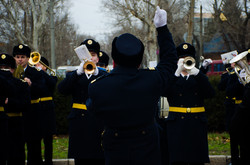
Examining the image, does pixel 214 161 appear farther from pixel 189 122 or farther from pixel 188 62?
pixel 188 62

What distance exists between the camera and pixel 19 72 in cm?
625

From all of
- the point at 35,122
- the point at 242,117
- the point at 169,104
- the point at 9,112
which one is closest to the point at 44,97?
the point at 35,122

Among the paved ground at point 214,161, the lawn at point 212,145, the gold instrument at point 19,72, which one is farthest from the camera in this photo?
the lawn at point 212,145

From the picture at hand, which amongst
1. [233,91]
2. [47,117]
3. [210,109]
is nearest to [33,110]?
[47,117]

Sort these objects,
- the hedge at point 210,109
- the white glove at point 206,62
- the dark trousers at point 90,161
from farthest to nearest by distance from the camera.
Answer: the hedge at point 210,109 → the white glove at point 206,62 → the dark trousers at point 90,161

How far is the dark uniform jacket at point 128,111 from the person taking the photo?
327cm

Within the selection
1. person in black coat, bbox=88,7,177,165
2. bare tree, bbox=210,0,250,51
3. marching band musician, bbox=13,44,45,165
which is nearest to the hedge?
marching band musician, bbox=13,44,45,165

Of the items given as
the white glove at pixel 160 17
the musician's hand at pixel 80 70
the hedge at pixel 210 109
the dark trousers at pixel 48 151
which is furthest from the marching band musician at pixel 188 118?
the hedge at pixel 210 109

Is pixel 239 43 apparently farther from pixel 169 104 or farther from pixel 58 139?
pixel 169 104

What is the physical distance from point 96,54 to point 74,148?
1590mm

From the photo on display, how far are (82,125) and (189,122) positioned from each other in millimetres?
1724

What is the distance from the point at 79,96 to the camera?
5.36m

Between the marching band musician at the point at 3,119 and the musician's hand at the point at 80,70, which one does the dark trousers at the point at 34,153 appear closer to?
the marching band musician at the point at 3,119

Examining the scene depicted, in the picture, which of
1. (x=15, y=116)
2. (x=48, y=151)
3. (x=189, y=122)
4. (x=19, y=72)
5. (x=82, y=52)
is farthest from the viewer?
(x=48, y=151)
